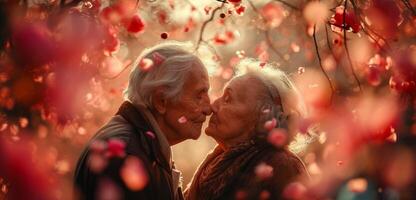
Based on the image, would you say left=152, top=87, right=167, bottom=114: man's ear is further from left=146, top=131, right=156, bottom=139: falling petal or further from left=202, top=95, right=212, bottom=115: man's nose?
left=202, top=95, right=212, bottom=115: man's nose

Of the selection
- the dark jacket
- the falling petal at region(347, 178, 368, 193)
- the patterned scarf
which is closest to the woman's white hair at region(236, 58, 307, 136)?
the patterned scarf

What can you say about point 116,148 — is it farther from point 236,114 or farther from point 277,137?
point 277,137

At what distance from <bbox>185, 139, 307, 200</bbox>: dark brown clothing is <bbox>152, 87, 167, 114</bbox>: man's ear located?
2.60 ft

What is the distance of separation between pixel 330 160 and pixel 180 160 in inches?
140

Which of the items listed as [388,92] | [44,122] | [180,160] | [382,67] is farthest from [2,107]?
[180,160]

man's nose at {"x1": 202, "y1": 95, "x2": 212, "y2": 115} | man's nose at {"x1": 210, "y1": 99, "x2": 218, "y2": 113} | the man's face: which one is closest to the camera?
the man's face

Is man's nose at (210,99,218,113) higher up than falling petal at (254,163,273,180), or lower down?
higher up

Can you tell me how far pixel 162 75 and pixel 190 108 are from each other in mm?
329

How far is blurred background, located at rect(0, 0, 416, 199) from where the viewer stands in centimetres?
579

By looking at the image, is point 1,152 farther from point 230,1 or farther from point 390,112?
point 390,112

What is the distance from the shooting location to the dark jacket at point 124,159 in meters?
4.31

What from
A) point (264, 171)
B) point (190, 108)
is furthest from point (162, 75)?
point (264, 171)

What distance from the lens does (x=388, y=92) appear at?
11.0 meters

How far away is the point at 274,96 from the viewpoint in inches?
220
